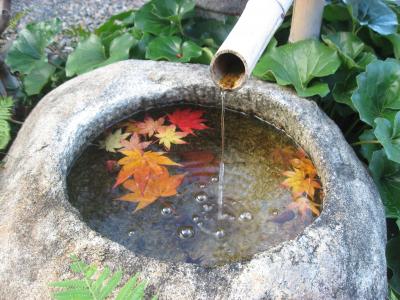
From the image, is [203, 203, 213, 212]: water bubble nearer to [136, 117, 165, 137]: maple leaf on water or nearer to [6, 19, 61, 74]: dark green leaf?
[136, 117, 165, 137]: maple leaf on water

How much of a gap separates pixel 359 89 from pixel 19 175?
1690mm

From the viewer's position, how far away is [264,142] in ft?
7.91

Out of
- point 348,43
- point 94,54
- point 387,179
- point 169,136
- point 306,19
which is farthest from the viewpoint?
point 94,54

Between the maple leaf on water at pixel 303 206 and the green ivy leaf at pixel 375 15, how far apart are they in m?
1.30

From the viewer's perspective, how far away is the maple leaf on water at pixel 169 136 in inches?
95.3

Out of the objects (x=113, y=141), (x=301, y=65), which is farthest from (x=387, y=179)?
(x=113, y=141)

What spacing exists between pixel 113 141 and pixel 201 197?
1.68ft

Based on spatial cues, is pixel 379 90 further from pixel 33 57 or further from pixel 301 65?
pixel 33 57

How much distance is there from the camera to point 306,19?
8.80 feet

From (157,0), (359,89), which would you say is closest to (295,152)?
(359,89)

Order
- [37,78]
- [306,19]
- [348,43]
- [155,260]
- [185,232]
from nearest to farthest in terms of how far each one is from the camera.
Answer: [155,260] → [185,232] → [306,19] → [348,43] → [37,78]

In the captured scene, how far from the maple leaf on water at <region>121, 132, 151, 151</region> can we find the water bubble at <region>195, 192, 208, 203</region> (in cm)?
37

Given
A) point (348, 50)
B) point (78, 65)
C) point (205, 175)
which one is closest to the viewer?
point (205, 175)

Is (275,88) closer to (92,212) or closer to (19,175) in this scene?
(92,212)
